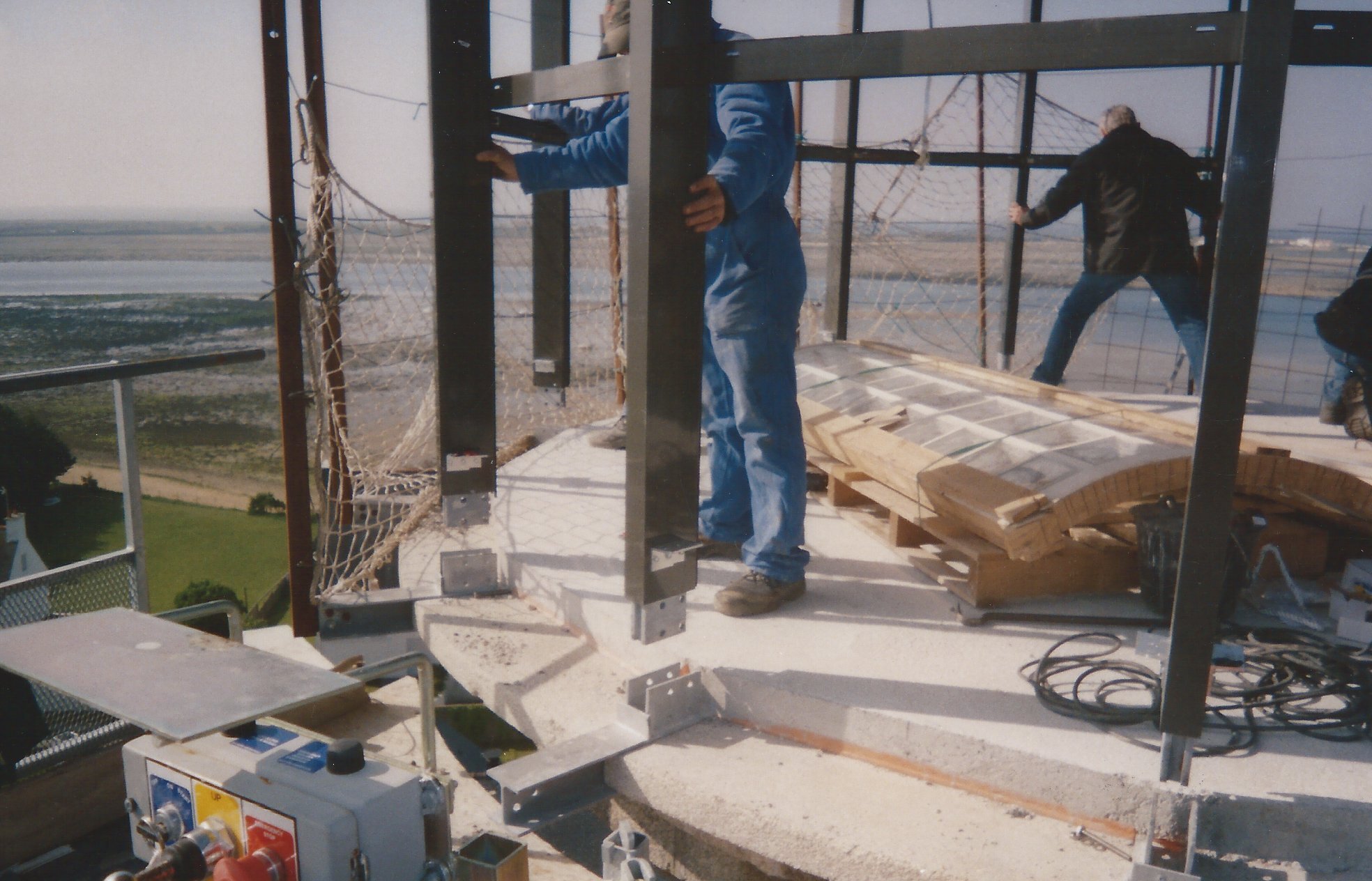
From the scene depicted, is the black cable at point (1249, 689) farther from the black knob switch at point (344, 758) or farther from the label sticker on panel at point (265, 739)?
the label sticker on panel at point (265, 739)

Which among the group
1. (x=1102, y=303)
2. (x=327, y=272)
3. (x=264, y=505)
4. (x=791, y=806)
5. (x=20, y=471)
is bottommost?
(x=264, y=505)

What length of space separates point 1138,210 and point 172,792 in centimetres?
534

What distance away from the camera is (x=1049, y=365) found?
597 cm

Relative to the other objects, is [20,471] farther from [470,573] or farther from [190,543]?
[190,543]

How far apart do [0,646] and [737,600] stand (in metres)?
2.06

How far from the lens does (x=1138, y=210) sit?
529 cm

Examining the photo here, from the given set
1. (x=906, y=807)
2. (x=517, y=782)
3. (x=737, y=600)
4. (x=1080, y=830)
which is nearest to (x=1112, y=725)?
(x=1080, y=830)

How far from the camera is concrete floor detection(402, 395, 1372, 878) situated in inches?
88.9

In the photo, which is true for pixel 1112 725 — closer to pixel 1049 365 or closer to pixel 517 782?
pixel 517 782

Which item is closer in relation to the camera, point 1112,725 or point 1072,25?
point 1072,25

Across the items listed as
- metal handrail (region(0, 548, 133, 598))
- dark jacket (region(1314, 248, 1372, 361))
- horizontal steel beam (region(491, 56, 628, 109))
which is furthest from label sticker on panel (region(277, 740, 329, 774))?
dark jacket (region(1314, 248, 1372, 361))

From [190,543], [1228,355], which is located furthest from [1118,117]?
[190,543]

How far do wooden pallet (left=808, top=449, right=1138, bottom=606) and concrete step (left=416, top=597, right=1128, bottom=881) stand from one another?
98 centimetres

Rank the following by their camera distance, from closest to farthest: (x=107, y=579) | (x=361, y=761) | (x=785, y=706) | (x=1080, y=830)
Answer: (x=361, y=761) < (x=1080, y=830) < (x=785, y=706) < (x=107, y=579)
